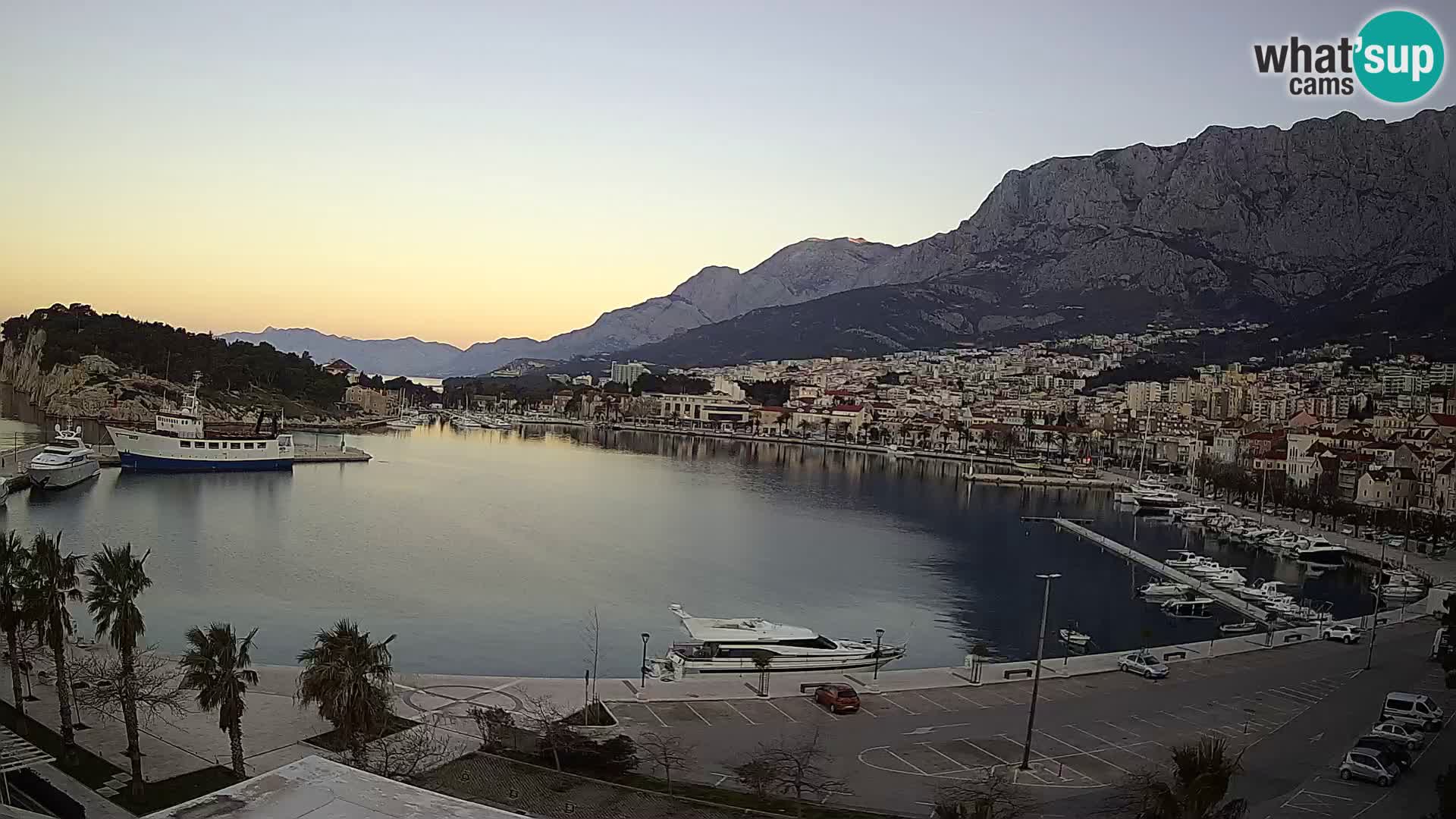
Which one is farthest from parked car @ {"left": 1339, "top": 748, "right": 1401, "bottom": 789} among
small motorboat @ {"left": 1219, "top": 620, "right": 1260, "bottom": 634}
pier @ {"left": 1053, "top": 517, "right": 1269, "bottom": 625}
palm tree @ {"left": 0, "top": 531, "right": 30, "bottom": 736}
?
palm tree @ {"left": 0, "top": 531, "right": 30, "bottom": 736}

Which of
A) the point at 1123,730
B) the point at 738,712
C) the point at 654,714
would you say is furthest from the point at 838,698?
the point at 1123,730

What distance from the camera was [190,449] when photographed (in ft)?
155

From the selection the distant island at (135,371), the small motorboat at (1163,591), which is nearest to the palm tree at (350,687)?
the small motorboat at (1163,591)

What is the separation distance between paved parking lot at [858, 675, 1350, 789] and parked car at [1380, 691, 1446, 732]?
3.93 feet

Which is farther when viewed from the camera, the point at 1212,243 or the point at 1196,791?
the point at 1212,243

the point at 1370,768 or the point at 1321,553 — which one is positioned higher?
the point at 1370,768

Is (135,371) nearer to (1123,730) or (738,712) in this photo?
(738,712)

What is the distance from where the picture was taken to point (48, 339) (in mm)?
79875

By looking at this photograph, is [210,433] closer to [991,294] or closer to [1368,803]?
[1368,803]

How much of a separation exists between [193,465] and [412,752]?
136 ft

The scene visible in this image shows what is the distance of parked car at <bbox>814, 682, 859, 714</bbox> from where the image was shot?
47.8 ft

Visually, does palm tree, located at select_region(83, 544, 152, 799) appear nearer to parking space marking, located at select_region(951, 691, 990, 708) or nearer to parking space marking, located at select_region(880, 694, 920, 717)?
parking space marking, located at select_region(880, 694, 920, 717)

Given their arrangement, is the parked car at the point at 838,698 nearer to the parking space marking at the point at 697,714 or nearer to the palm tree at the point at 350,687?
the parking space marking at the point at 697,714

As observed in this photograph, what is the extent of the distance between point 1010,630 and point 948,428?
6444cm
